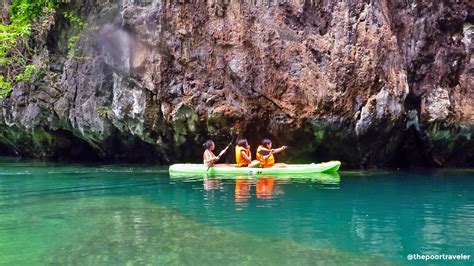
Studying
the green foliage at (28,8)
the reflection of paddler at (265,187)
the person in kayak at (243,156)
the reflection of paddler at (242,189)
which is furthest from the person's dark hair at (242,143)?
the green foliage at (28,8)

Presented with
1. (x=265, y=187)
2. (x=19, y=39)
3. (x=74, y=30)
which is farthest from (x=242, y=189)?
(x=19, y=39)

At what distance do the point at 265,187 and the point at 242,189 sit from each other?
605 millimetres

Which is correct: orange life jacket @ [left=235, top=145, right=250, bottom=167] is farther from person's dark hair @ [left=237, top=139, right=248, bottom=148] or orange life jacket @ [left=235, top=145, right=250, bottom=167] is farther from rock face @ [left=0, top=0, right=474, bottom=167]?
rock face @ [left=0, top=0, right=474, bottom=167]

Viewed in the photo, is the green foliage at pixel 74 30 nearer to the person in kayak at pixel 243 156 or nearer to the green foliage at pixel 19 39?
the green foliage at pixel 19 39

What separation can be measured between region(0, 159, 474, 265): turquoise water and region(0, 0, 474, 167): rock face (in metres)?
2.73

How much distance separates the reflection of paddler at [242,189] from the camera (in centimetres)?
929

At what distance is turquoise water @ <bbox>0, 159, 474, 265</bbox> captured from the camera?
5465 millimetres

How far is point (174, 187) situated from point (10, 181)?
475 centimetres

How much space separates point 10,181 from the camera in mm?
12633

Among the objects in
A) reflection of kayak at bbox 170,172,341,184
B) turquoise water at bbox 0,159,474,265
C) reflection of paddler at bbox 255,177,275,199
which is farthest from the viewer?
reflection of kayak at bbox 170,172,341,184

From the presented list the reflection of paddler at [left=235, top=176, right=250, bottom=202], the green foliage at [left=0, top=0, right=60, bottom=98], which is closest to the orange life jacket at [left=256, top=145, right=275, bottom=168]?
the reflection of paddler at [left=235, top=176, right=250, bottom=202]

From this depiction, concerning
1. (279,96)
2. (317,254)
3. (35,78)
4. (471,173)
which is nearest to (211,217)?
(317,254)

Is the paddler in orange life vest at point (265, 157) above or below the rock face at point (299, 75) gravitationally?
below

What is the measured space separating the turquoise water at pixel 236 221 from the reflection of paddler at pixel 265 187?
2 cm
